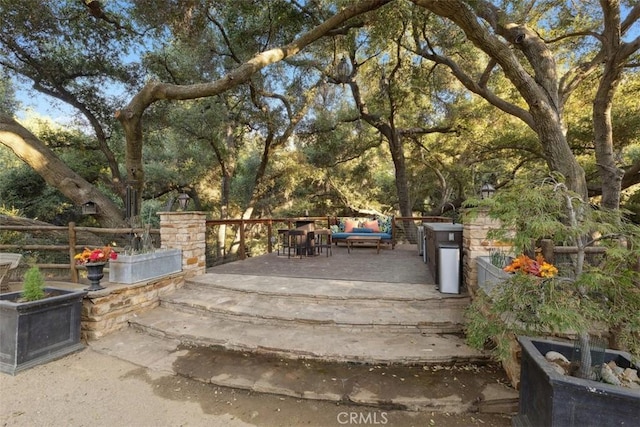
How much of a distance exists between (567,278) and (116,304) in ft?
13.4

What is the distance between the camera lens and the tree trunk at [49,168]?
527cm

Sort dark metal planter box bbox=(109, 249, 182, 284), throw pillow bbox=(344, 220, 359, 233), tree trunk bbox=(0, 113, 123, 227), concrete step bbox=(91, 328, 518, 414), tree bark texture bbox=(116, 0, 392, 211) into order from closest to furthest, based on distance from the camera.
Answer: concrete step bbox=(91, 328, 518, 414) < dark metal planter box bbox=(109, 249, 182, 284) < tree bark texture bbox=(116, 0, 392, 211) < tree trunk bbox=(0, 113, 123, 227) < throw pillow bbox=(344, 220, 359, 233)

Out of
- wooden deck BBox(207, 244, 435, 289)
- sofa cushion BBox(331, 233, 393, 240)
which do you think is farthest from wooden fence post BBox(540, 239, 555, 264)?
sofa cushion BBox(331, 233, 393, 240)

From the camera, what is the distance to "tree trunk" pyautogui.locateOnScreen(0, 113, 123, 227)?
5273 mm

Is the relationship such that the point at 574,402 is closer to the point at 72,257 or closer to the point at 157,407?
the point at 157,407

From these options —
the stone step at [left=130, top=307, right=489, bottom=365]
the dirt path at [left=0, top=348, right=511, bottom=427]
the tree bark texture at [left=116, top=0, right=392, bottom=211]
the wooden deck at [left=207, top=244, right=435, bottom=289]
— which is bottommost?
the dirt path at [left=0, top=348, right=511, bottom=427]

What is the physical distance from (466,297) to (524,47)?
5.19 meters

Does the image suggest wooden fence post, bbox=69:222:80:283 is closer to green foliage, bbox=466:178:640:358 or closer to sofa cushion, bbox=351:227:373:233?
green foliage, bbox=466:178:640:358

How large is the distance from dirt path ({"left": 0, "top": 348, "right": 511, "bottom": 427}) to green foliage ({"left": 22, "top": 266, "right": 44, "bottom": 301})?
0.63 metres

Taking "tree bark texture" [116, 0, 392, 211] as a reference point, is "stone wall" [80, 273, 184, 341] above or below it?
below

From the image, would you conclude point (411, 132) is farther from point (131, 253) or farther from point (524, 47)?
point (131, 253)

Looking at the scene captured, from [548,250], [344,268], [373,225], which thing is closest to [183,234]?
[344,268]

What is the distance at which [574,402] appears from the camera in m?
1.50

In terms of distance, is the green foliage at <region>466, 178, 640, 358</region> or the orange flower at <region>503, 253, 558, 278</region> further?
the orange flower at <region>503, 253, 558, 278</region>
